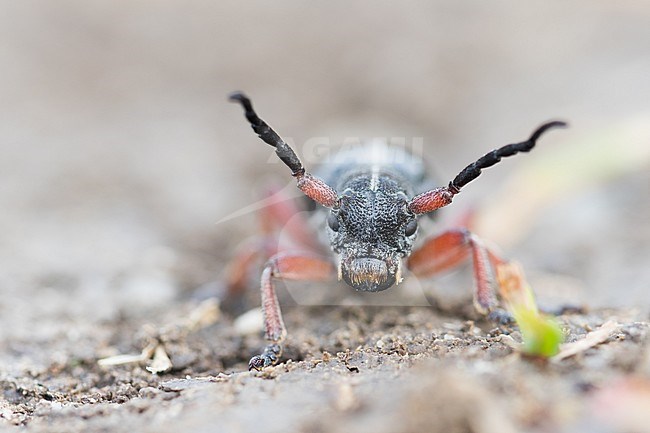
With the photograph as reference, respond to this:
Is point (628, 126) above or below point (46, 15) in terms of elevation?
below

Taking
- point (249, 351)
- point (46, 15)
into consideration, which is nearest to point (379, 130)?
point (249, 351)

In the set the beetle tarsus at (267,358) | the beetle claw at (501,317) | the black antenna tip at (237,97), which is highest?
Result: the black antenna tip at (237,97)

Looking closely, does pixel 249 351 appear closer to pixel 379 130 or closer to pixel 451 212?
pixel 451 212

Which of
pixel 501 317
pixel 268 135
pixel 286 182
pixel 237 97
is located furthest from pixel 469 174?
pixel 286 182

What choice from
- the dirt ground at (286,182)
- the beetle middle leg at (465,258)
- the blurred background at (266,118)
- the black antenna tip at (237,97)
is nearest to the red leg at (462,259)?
the beetle middle leg at (465,258)

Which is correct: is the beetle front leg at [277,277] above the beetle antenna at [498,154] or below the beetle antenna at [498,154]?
below

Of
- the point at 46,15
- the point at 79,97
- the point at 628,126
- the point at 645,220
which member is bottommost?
the point at 645,220

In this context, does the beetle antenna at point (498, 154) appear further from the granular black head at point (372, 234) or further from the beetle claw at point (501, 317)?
the beetle claw at point (501, 317)
